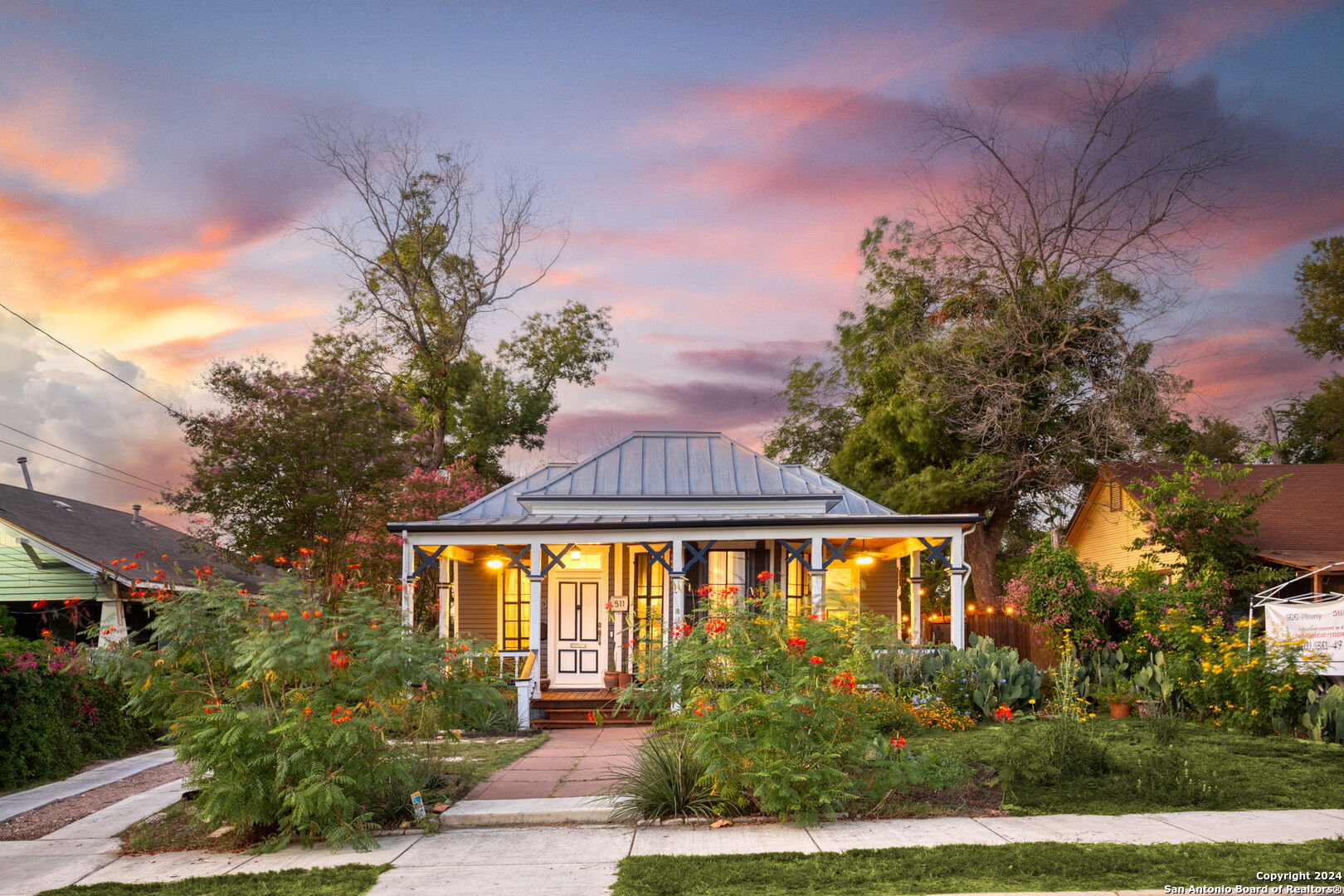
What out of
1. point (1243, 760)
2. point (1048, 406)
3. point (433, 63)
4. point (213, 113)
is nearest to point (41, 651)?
point (213, 113)

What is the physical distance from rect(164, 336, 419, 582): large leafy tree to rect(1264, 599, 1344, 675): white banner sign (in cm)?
1644

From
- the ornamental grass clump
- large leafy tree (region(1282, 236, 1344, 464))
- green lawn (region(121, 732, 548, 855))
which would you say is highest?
large leafy tree (region(1282, 236, 1344, 464))

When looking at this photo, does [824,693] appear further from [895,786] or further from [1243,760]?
[1243,760]

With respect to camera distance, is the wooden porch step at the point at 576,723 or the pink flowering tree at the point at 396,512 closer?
the wooden porch step at the point at 576,723

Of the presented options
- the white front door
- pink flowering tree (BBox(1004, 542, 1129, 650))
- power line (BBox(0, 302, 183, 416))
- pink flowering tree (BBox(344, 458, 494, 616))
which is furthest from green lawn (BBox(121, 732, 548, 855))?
power line (BBox(0, 302, 183, 416))

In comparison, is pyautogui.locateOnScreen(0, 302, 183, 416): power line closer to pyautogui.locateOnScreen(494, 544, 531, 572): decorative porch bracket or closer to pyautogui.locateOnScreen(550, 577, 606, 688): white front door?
pyautogui.locateOnScreen(494, 544, 531, 572): decorative porch bracket

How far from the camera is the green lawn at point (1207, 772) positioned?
735 cm

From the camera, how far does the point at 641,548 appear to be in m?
16.2

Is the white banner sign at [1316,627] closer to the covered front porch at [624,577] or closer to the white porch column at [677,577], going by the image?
the covered front porch at [624,577]

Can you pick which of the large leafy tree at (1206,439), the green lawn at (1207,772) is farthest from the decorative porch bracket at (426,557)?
the large leafy tree at (1206,439)

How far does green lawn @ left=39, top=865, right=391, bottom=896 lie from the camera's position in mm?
5594

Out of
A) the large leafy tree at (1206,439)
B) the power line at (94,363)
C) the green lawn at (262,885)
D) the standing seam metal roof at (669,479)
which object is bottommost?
the green lawn at (262,885)

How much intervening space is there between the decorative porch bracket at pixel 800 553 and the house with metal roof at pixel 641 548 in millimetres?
43

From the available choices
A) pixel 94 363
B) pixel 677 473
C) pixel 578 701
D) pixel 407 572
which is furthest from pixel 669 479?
pixel 94 363
